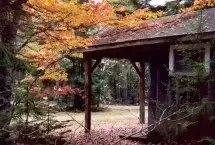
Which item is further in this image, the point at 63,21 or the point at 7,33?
the point at 63,21

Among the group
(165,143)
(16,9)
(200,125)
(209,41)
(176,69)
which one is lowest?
(165,143)

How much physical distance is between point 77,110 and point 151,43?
14.3 m

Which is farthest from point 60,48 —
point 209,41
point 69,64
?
point 69,64

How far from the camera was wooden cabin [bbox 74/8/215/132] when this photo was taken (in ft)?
31.7

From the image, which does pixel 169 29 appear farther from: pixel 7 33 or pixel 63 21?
pixel 7 33

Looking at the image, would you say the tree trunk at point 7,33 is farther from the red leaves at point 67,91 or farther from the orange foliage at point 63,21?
the red leaves at point 67,91

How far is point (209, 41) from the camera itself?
9.68 meters

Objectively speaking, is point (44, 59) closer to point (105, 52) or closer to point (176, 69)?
point (105, 52)

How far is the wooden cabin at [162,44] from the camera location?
966 cm

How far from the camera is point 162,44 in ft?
37.5

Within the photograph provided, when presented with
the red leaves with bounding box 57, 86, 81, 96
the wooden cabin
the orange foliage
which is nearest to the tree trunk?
the orange foliage

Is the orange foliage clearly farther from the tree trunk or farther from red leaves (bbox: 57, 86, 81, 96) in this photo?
red leaves (bbox: 57, 86, 81, 96)

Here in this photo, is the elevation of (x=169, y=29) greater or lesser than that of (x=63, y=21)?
lesser

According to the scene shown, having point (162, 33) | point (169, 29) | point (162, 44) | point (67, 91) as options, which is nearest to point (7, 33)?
point (162, 33)
